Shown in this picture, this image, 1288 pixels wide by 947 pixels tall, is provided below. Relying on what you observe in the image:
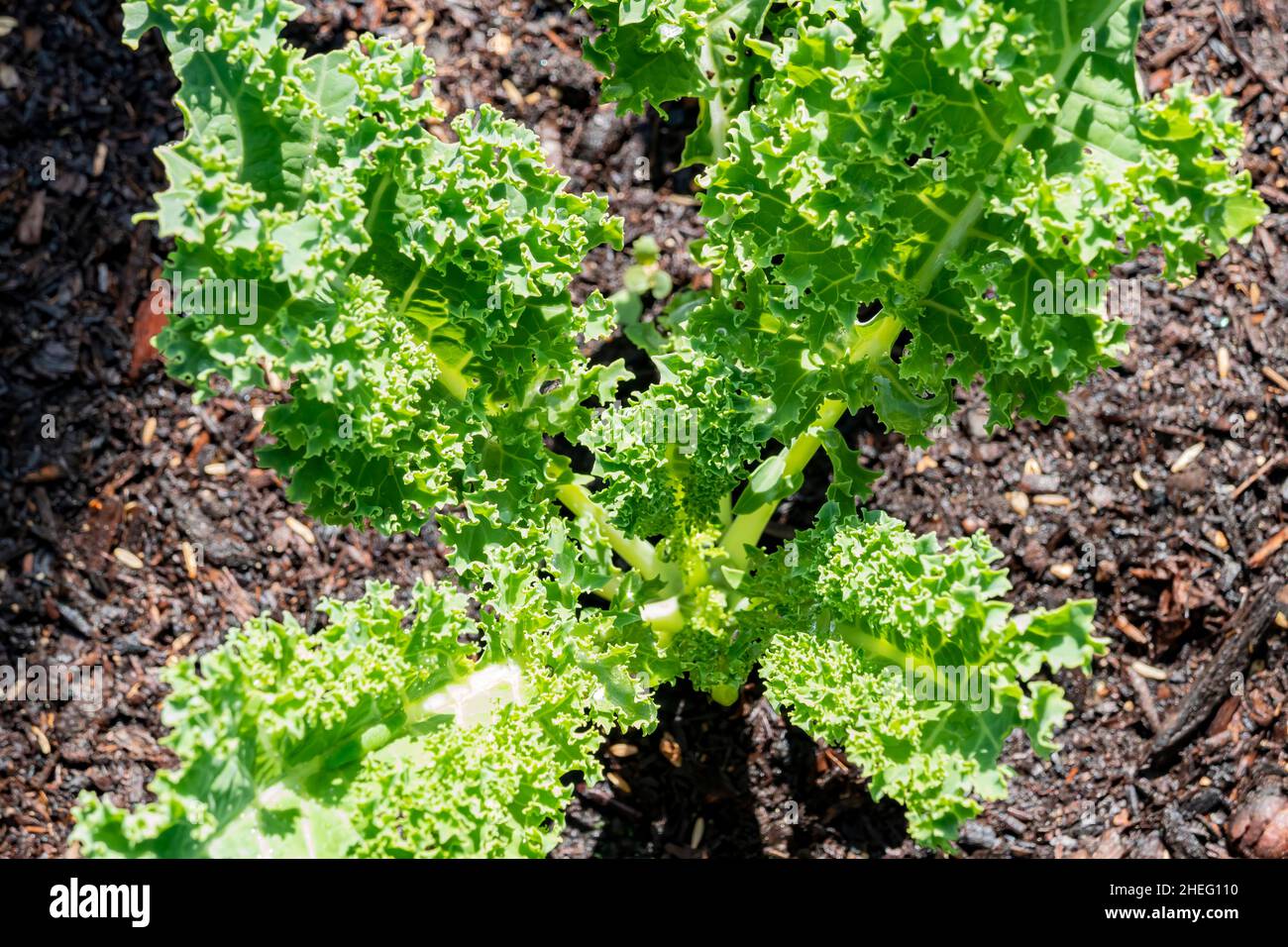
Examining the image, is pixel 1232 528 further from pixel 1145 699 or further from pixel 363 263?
pixel 363 263

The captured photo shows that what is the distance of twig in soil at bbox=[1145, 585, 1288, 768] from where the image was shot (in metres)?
6.06

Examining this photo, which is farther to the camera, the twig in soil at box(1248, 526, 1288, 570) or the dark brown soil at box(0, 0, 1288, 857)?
the twig in soil at box(1248, 526, 1288, 570)

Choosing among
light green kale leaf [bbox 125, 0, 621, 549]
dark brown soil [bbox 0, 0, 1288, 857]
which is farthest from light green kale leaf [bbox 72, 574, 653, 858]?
dark brown soil [bbox 0, 0, 1288, 857]

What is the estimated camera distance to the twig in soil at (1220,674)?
6059 mm

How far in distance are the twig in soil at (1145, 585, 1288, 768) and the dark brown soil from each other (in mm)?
36

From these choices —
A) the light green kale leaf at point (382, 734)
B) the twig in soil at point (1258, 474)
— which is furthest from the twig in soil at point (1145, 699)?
the light green kale leaf at point (382, 734)

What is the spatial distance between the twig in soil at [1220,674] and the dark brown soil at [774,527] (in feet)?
0.12

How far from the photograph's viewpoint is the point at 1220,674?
20.0 feet

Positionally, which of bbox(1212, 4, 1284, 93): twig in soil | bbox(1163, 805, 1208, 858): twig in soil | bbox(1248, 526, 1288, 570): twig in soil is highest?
bbox(1212, 4, 1284, 93): twig in soil

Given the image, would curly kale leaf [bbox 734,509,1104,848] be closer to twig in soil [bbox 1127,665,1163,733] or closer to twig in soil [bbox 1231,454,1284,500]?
twig in soil [bbox 1127,665,1163,733]

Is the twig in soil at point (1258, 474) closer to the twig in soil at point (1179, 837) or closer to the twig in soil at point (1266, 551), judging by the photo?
the twig in soil at point (1266, 551)

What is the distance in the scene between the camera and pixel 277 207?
4.17 metres

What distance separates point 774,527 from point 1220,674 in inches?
90.7

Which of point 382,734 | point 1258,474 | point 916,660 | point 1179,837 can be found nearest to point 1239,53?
point 1258,474
